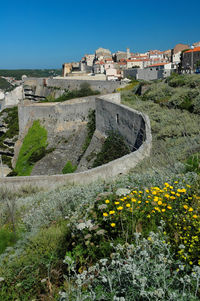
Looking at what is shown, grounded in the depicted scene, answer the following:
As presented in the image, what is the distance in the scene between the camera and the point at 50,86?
36.9 metres

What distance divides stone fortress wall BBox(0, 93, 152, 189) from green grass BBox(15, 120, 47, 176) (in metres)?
1.23

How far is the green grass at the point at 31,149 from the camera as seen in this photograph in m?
19.1

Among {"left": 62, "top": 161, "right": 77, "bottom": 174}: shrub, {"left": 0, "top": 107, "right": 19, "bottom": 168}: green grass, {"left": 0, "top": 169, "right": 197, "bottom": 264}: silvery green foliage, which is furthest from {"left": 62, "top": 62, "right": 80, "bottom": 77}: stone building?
{"left": 0, "top": 169, "right": 197, "bottom": 264}: silvery green foliage

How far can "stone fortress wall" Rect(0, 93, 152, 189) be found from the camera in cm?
756

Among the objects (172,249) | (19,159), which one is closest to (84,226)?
(172,249)

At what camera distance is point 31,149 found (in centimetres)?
2125

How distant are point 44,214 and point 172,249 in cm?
324

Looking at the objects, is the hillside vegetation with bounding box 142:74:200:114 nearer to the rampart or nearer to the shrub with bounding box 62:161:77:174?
the shrub with bounding box 62:161:77:174

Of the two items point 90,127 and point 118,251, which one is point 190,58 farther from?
point 118,251

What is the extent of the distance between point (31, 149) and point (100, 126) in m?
7.93

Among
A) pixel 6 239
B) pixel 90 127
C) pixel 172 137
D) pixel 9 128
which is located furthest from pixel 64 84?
pixel 6 239

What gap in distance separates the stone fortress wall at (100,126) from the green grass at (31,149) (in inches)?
48.3

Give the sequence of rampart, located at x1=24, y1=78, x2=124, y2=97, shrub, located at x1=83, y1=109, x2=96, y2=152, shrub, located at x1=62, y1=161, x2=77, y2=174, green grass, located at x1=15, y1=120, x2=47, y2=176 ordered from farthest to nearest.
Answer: rampart, located at x1=24, y1=78, x2=124, y2=97, green grass, located at x1=15, y1=120, x2=47, y2=176, shrub, located at x1=83, y1=109, x2=96, y2=152, shrub, located at x1=62, y1=161, x2=77, y2=174

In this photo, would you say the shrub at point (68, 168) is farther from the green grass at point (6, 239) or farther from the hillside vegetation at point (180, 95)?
the green grass at point (6, 239)
